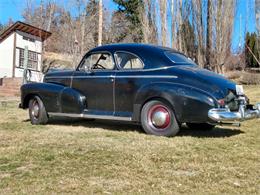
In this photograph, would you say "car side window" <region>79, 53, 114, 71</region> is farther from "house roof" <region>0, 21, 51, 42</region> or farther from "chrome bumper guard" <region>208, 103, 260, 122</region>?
"house roof" <region>0, 21, 51, 42</region>

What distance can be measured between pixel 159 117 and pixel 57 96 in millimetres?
2409

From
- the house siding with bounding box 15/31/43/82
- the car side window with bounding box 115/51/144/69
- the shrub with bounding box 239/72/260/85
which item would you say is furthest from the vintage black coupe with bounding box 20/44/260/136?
the house siding with bounding box 15/31/43/82

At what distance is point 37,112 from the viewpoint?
Answer: 8758 millimetres

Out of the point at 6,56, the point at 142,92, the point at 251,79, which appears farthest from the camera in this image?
the point at 6,56

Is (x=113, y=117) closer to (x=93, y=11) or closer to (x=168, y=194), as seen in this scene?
(x=168, y=194)

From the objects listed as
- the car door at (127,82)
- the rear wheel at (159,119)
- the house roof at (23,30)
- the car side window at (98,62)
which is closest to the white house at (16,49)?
the house roof at (23,30)

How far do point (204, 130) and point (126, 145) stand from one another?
2295mm

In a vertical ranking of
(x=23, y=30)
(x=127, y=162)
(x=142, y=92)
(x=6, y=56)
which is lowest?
(x=127, y=162)

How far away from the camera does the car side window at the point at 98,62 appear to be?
7.97 m

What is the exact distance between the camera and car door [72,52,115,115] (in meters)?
7.69

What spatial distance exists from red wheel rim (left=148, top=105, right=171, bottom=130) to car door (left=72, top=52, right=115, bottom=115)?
0.90 metres

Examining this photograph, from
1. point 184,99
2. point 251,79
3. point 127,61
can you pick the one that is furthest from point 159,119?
point 251,79

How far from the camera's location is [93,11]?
107 ft

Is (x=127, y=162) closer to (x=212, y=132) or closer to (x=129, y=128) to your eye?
(x=212, y=132)
